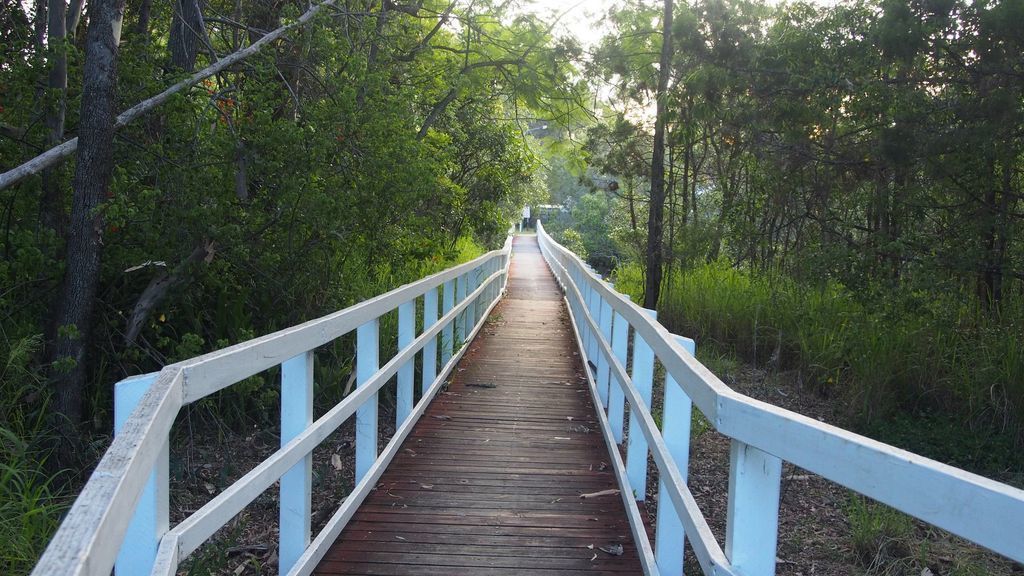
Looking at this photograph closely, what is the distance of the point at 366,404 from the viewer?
15.6ft

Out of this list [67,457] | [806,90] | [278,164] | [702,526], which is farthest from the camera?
[806,90]

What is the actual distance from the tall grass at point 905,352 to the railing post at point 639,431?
13.0 feet

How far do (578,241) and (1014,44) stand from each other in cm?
3625

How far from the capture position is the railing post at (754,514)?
7.61 ft

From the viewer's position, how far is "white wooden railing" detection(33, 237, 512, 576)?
5.02 ft

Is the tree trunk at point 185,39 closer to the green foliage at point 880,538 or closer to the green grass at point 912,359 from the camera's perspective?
the green foliage at point 880,538

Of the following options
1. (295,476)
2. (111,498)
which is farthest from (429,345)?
(111,498)

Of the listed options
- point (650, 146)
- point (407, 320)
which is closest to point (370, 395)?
point (407, 320)

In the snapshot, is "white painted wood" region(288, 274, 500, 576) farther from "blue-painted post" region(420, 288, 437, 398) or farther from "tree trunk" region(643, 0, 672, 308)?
"tree trunk" region(643, 0, 672, 308)

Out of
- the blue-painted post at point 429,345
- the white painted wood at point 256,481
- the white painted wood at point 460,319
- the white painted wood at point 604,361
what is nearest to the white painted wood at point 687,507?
the white painted wood at point 256,481

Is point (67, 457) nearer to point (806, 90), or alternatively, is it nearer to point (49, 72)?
point (49, 72)

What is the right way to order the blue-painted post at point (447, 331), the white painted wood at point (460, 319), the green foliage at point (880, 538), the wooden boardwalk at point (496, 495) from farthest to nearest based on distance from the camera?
the white painted wood at point (460, 319) → the blue-painted post at point (447, 331) → the green foliage at point (880, 538) → the wooden boardwalk at point (496, 495)

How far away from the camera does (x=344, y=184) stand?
7.11 m

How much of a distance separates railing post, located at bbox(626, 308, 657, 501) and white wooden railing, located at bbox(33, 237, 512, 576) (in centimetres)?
149
